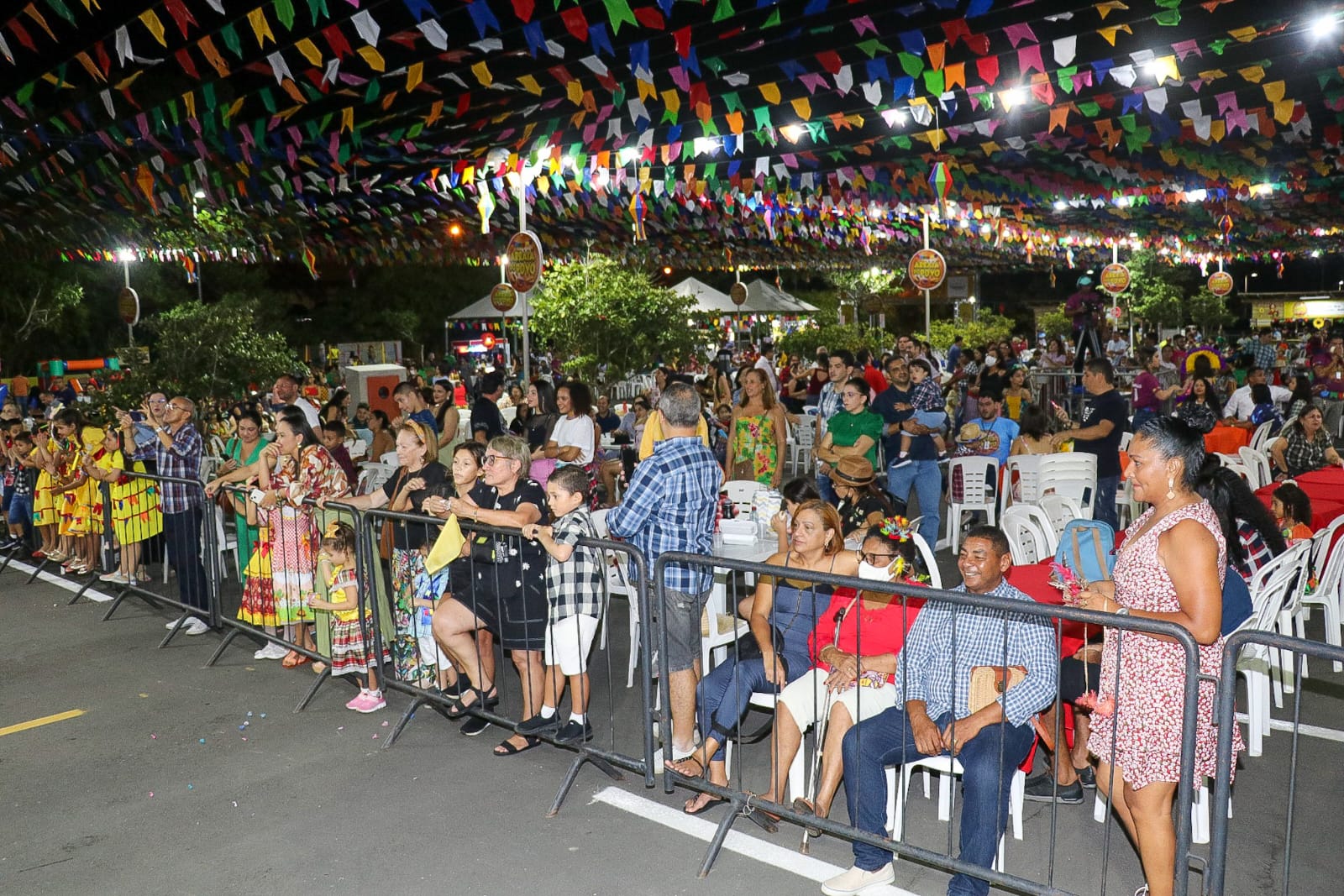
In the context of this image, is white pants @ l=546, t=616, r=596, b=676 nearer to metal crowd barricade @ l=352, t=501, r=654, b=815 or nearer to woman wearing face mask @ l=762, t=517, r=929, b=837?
metal crowd barricade @ l=352, t=501, r=654, b=815

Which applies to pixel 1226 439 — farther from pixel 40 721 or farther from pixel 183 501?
pixel 40 721

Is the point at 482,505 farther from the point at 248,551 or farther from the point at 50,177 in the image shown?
the point at 50,177

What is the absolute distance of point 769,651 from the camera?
4672 millimetres

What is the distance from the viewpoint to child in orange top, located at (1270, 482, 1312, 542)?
20.4ft

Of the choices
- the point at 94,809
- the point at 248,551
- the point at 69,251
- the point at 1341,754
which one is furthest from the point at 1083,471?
the point at 69,251

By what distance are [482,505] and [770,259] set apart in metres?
25.6

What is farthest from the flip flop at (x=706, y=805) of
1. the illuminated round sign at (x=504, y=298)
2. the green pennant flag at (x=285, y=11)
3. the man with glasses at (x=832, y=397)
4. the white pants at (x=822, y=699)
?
the illuminated round sign at (x=504, y=298)

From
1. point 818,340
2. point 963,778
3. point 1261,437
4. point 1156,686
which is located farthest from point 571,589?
point 818,340

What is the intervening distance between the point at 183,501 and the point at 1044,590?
620cm

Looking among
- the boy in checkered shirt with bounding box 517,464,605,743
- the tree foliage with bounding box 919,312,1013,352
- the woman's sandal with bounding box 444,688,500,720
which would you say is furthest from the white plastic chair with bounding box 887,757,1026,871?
the tree foliage with bounding box 919,312,1013,352

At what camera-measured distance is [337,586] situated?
243 inches

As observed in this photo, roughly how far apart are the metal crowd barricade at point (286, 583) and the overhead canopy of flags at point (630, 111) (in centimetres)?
289

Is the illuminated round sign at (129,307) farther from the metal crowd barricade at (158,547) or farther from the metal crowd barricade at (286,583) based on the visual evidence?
the metal crowd barricade at (286,583)

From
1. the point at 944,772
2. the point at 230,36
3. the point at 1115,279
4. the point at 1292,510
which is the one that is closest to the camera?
the point at 944,772
